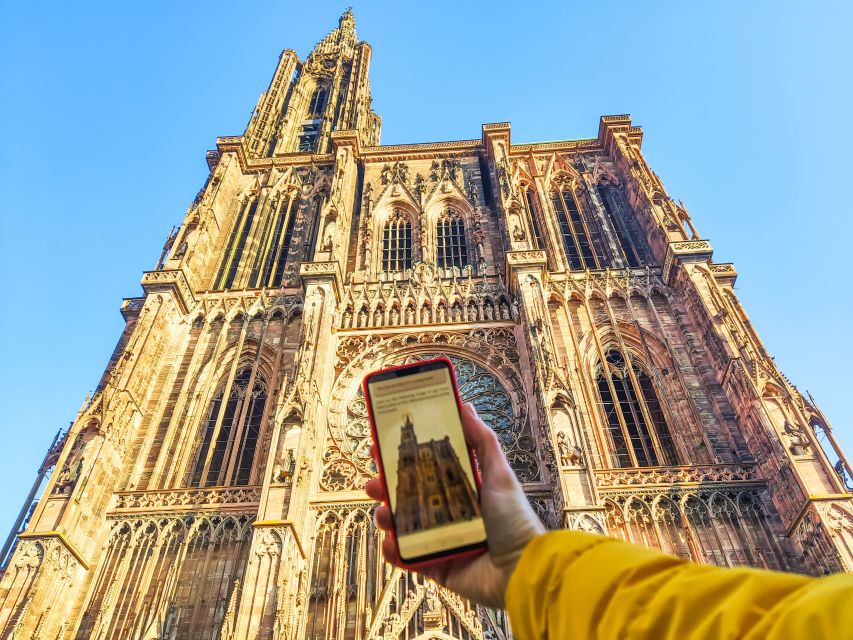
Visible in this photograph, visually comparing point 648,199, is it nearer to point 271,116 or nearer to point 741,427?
point 741,427

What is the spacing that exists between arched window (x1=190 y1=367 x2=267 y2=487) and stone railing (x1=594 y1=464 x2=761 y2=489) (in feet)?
28.7

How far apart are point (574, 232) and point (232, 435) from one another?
524 inches

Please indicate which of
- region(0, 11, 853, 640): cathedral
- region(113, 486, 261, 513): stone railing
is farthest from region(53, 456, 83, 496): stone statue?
region(113, 486, 261, 513): stone railing

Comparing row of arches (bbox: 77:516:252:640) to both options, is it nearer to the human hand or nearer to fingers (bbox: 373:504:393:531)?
fingers (bbox: 373:504:393:531)

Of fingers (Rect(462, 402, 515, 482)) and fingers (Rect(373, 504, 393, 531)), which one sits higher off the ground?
fingers (Rect(462, 402, 515, 482))

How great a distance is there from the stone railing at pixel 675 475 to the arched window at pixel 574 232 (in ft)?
25.2

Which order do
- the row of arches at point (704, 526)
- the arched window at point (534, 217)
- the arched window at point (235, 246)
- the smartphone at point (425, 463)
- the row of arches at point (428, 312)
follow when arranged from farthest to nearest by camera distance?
the arched window at point (534, 217) → the arched window at point (235, 246) → the row of arches at point (428, 312) → the row of arches at point (704, 526) → the smartphone at point (425, 463)

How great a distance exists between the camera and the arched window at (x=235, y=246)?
65.5ft

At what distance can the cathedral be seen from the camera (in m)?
11.1

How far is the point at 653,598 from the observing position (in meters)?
1.10

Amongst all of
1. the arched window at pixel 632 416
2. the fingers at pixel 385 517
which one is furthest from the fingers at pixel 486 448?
the arched window at pixel 632 416

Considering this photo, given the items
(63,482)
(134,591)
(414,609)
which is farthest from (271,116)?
(414,609)

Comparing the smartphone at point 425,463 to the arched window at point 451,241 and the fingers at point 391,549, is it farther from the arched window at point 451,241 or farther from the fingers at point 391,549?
the arched window at point 451,241

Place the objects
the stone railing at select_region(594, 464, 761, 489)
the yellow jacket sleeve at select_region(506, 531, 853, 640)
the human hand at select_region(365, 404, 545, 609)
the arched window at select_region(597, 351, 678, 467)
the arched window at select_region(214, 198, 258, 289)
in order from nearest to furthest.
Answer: the yellow jacket sleeve at select_region(506, 531, 853, 640)
the human hand at select_region(365, 404, 545, 609)
the stone railing at select_region(594, 464, 761, 489)
the arched window at select_region(597, 351, 678, 467)
the arched window at select_region(214, 198, 258, 289)
